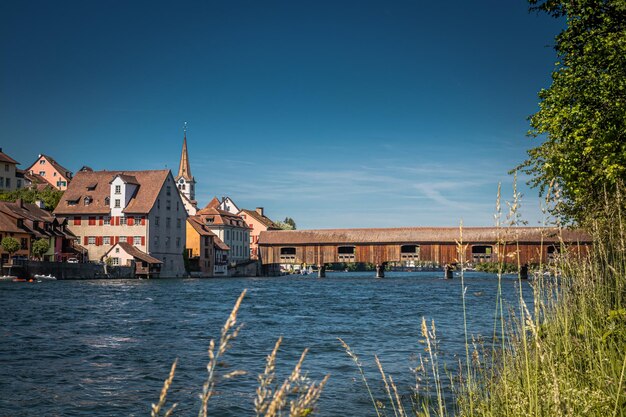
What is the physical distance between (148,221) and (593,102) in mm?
52937

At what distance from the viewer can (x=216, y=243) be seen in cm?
7938

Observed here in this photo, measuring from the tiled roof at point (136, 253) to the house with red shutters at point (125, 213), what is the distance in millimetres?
696

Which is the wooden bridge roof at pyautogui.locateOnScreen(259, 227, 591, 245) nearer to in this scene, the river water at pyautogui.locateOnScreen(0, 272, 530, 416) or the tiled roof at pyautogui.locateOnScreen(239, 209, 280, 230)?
the river water at pyautogui.locateOnScreen(0, 272, 530, 416)

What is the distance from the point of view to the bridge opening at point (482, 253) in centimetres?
5828

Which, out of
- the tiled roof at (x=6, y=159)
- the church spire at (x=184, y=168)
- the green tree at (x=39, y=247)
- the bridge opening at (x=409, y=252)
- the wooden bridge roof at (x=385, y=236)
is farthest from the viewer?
the church spire at (x=184, y=168)

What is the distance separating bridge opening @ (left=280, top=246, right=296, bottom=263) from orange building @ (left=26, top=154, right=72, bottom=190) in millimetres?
54372

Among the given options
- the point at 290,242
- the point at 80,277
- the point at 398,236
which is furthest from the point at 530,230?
the point at 80,277

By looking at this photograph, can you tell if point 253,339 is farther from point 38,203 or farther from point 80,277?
point 38,203

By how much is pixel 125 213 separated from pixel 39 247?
1163 cm

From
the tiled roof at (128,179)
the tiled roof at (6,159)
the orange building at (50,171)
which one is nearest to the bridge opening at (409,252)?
the tiled roof at (128,179)

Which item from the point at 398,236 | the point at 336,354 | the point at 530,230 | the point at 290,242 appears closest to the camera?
the point at 336,354

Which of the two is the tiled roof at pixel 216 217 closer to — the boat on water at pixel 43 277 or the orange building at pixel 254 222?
the orange building at pixel 254 222

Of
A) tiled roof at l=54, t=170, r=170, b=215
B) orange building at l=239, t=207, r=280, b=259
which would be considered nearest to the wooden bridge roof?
tiled roof at l=54, t=170, r=170, b=215

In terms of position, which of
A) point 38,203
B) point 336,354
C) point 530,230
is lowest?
point 336,354
